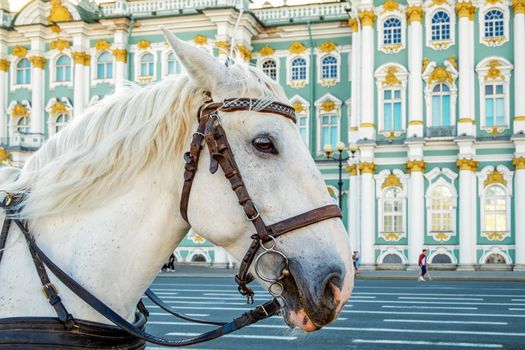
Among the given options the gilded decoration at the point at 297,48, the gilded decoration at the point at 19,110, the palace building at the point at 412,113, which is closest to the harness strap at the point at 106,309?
the palace building at the point at 412,113

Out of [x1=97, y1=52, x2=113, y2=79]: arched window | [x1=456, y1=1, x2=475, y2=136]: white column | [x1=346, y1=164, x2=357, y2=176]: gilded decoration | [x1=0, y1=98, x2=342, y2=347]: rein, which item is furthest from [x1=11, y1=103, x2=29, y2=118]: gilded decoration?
[x1=0, y1=98, x2=342, y2=347]: rein

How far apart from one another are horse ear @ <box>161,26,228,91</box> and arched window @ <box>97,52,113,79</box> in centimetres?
3890

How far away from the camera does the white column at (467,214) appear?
32.2m

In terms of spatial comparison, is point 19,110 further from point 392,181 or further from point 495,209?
point 495,209

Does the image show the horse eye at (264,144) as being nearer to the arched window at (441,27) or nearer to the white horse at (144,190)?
the white horse at (144,190)

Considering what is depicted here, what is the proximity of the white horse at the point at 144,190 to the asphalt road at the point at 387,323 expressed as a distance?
4733 mm

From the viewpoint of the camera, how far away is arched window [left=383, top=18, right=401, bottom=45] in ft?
113

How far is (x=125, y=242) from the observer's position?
2621 millimetres

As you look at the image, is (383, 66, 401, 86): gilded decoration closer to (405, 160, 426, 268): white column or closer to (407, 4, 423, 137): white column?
(407, 4, 423, 137): white column

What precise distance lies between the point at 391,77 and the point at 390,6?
3494 mm

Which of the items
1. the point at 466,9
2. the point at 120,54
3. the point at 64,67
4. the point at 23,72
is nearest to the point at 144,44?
the point at 120,54

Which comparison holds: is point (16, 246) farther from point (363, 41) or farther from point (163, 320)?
point (363, 41)

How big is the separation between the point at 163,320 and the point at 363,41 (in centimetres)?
2486

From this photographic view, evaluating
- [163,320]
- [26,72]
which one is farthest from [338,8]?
[163,320]
